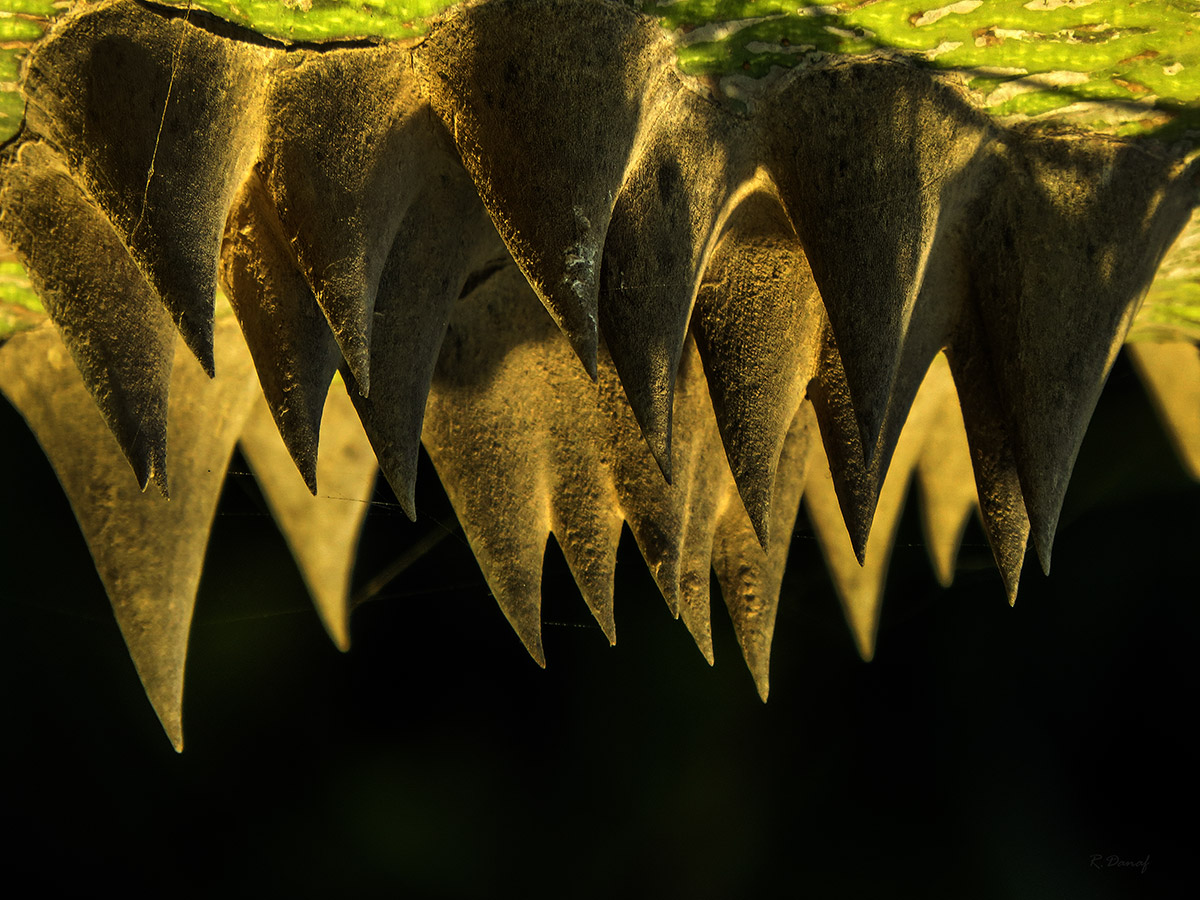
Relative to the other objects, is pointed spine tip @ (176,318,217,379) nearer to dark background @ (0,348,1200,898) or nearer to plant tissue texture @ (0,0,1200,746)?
plant tissue texture @ (0,0,1200,746)

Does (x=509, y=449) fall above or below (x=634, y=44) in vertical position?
below

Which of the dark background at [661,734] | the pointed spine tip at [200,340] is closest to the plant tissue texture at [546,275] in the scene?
the pointed spine tip at [200,340]

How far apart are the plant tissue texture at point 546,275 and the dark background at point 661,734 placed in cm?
39

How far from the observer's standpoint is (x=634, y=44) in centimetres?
67

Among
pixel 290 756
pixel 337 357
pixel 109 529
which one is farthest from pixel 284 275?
pixel 290 756

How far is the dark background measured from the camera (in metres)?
1.33

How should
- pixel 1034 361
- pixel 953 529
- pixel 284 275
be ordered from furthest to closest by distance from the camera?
pixel 953 529
pixel 1034 361
pixel 284 275


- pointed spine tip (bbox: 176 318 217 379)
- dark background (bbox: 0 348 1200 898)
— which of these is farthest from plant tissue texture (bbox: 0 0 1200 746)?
dark background (bbox: 0 348 1200 898)

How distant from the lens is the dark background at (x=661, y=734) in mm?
1330

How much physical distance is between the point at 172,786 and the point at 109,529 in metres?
0.52

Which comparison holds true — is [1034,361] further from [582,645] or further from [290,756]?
[290,756]

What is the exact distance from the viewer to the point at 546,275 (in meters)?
0.65

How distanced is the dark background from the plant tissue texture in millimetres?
390

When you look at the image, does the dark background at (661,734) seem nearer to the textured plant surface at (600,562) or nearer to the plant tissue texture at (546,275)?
the textured plant surface at (600,562)
